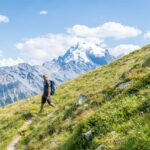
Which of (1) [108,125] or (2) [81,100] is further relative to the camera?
(2) [81,100]

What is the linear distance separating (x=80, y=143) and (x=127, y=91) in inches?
164

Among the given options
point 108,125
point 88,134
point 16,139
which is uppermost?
point 108,125

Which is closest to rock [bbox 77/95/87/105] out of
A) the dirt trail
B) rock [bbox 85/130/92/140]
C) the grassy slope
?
the grassy slope

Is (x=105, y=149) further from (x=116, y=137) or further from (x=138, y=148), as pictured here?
(x=138, y=148)

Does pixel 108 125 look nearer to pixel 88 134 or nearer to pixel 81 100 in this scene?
pixel 88 134

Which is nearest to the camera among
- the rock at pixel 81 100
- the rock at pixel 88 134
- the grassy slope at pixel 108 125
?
the grassy slope at pixel 108 125

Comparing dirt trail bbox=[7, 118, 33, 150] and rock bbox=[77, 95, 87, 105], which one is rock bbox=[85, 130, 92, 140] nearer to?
rock bbox=[77, 95, 87, 105]

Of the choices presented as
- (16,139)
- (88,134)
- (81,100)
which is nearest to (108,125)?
(88,134)

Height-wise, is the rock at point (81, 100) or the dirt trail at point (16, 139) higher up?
the rock at point (81, 100)

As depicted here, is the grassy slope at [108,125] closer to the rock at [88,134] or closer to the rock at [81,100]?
the rock at [88,134]

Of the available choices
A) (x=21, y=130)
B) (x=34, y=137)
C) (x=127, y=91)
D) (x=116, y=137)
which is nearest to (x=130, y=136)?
(x=116, y=137)

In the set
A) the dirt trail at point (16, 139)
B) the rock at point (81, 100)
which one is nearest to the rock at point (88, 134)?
the rock at point (81, 100)

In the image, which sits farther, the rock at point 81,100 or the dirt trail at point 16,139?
the dirt trail at point 16,139

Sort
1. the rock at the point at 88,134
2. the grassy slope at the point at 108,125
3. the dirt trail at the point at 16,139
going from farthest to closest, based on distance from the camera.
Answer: the dirt trail at the point at 16,139 → the rock at the point at 88,134 → the grassy slope at the point at 108,125
